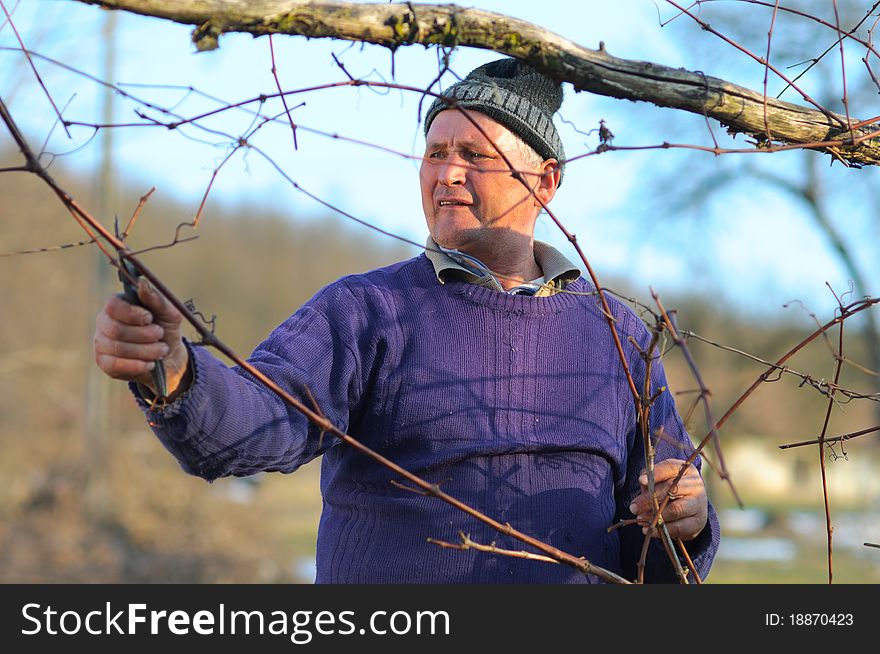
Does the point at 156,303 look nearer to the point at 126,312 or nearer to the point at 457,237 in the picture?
the point at 126,312

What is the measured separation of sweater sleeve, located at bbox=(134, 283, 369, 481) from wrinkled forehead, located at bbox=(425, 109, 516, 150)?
0.51 meters

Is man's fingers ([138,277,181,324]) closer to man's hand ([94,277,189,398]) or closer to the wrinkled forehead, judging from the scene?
man's hand ([94,277,189,398])

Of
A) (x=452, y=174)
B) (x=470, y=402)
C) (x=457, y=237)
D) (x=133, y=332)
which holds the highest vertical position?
(x=452, y=174)

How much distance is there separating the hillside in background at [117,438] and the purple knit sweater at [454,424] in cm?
45

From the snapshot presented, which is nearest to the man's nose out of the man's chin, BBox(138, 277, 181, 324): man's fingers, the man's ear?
the man's chin

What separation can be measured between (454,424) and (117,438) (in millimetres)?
13511

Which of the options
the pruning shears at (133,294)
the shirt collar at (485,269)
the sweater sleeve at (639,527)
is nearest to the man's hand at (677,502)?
the sweater sleeve at (639,527)

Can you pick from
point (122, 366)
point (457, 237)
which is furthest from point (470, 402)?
point (122, 366)

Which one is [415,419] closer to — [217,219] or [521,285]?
[521,285]

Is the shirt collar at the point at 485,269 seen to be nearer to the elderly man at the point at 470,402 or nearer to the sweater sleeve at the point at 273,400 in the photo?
the elderly man at the point at 470,402

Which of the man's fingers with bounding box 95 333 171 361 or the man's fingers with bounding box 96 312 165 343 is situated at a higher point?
the man's fingers with bounding box 96 312 165 343

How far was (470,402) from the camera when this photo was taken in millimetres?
2475

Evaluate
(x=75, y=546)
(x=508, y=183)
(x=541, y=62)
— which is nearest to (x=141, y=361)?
(x=541, y=62)

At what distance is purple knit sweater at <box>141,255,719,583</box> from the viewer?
92.7 inches
